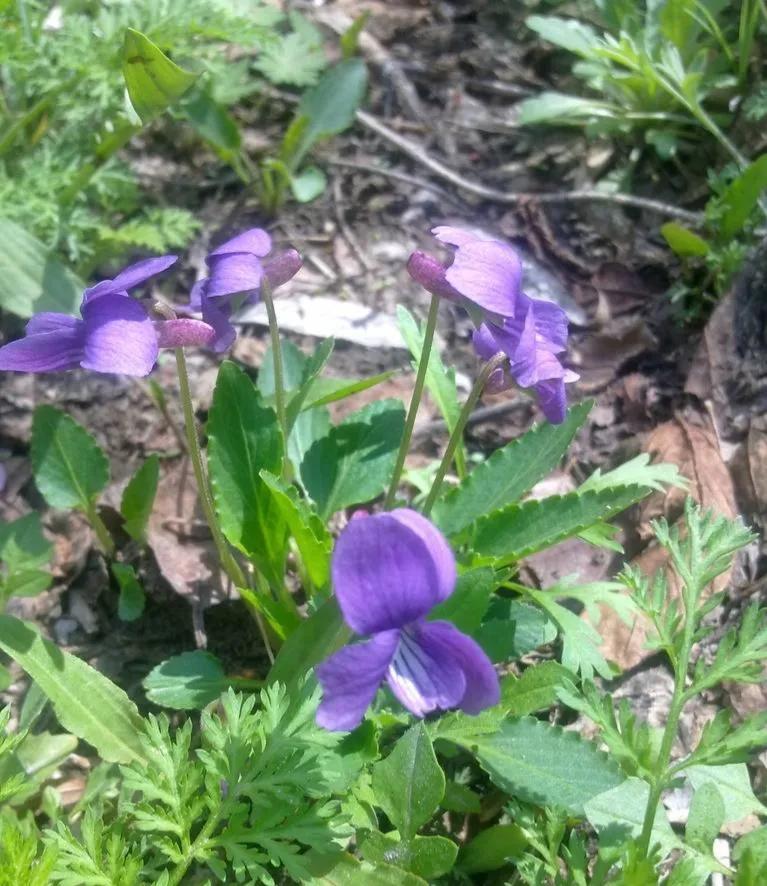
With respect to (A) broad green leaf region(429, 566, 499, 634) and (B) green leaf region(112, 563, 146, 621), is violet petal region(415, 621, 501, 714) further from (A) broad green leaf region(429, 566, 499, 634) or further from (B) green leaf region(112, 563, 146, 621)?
(B) green leaf region(112, 563, 146, 621)

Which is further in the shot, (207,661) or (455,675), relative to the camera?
(207,661)

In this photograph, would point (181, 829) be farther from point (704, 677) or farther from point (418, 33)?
point (418, 33)

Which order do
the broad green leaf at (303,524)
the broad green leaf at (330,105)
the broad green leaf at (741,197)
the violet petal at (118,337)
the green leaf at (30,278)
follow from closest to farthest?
the violet petal at (118,337)
the broad green leaf at (303,524)
the green leaf at (30,278)
the broad green leaf at (741,197)
the broad green leaf at (330,105)

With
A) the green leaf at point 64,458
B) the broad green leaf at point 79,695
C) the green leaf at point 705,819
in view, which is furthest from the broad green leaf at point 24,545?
the green leaf at point 705,819

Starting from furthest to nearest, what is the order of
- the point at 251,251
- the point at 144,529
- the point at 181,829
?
the point at 144,529, the point at 251,251, the point at 181,829

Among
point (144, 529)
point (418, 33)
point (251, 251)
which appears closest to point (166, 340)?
point (251, 251)

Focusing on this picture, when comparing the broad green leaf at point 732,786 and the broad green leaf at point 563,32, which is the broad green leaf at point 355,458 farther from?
the broad green leaf at point 563,32

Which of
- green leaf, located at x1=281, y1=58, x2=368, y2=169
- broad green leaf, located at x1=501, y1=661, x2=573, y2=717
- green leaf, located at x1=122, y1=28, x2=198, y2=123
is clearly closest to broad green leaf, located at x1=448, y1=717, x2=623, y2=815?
broad green leaf, located at x1=501, y1=661, x2=573, y2=717
